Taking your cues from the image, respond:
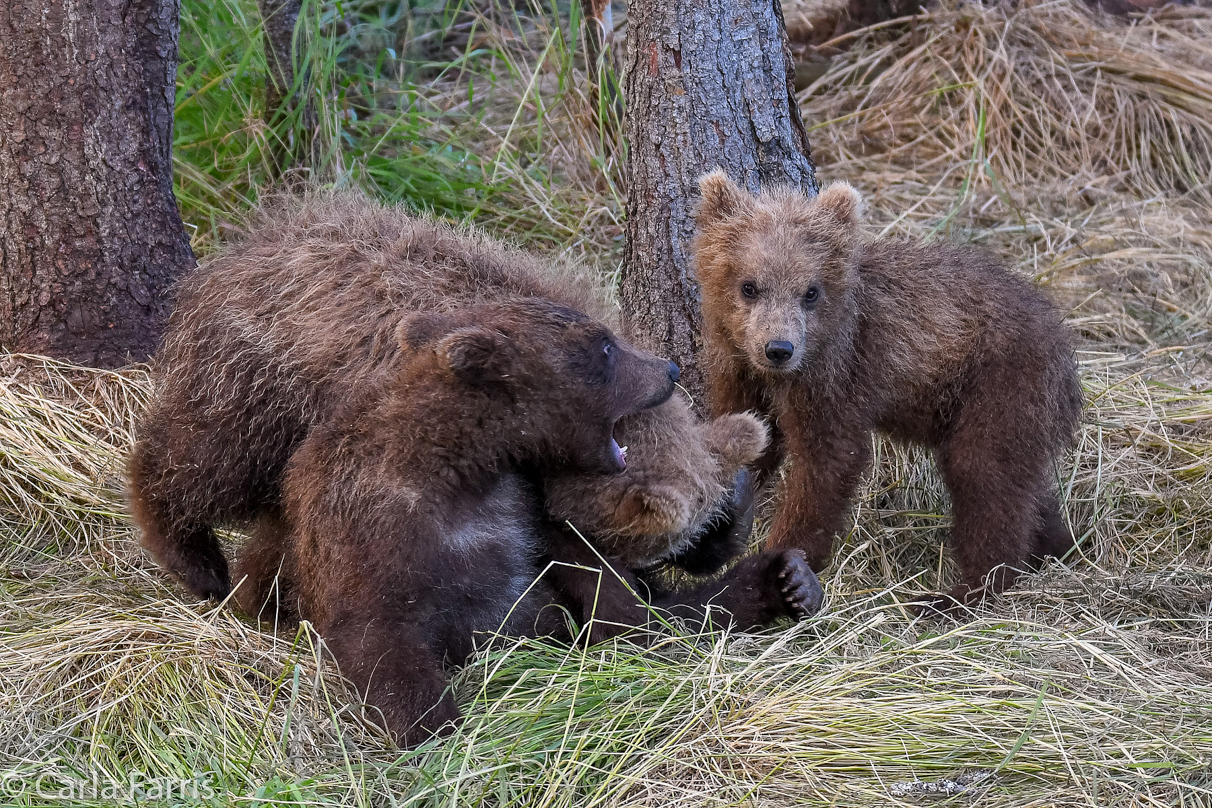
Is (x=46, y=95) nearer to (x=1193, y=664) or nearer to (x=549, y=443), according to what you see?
(x=549, y=443)

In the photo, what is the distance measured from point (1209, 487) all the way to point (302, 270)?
390 centimetres

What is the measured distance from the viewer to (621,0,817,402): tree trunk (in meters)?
5.11

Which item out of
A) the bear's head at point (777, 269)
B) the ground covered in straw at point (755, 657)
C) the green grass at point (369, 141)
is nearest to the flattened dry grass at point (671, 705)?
the ground covered in straw at point (755, 657)

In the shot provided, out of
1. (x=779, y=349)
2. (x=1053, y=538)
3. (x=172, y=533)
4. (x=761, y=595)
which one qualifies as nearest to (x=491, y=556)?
(x=761, y=595)

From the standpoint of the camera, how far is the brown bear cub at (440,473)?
3.54m

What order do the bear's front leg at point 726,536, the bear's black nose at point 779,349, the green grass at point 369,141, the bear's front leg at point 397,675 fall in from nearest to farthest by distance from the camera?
1. the bear's front leg at point 397,675
2. the bear's front leg at point 726,536
3. the bear's black nose at point 779,349
4. the green grass at point 369,141

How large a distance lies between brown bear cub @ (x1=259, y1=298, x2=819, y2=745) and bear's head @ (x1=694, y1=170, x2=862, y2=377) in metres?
0.89

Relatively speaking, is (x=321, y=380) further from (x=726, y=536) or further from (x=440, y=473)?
(x=726, y=536)

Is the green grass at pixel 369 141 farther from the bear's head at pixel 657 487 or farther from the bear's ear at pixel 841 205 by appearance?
the bear's head at pixel 657 487

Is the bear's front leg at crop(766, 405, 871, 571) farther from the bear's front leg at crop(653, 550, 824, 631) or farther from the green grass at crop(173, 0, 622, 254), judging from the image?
the green grass at crop(173, 0, 622, 254)

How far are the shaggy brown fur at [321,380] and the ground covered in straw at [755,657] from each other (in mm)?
399

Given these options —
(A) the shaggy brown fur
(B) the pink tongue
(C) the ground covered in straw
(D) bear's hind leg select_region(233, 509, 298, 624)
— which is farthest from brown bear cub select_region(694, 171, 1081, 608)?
(D) bear's hind leg select_region(233, 509, 298, 624)

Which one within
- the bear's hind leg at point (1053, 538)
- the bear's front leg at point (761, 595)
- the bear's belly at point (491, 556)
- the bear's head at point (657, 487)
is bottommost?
the bear's hind leg at point (1053, 538)

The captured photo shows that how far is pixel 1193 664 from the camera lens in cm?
398
